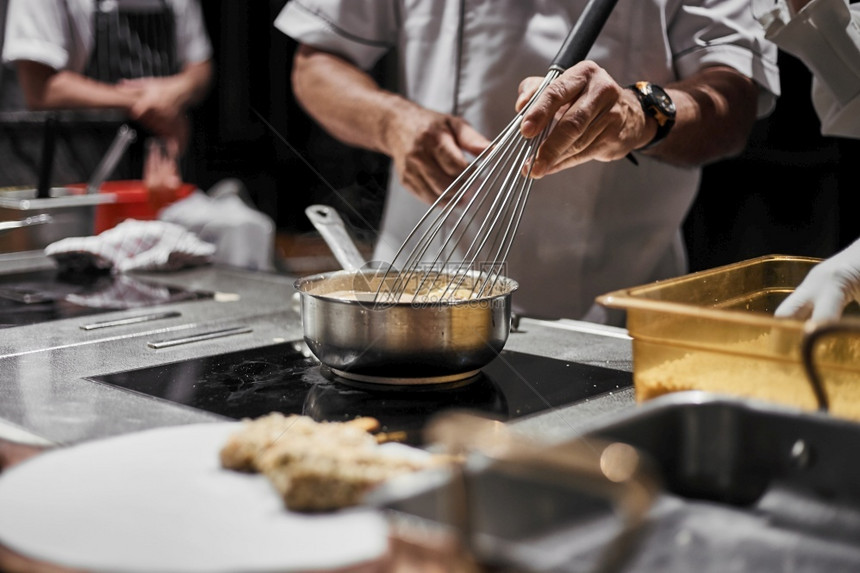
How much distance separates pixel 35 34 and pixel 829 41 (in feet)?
5.82

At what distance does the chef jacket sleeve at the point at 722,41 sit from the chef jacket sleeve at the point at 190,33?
1751mm

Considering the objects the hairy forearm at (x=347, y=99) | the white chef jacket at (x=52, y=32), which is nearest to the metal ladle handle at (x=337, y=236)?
the hairy forearm at (x=347, y=99)

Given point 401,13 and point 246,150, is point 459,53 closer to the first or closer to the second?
point 401,13

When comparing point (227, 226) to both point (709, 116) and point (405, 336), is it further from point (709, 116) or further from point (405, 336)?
point (405, 336)

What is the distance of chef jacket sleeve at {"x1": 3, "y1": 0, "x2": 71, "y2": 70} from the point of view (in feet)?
6.98

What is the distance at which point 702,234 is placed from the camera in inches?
59.2

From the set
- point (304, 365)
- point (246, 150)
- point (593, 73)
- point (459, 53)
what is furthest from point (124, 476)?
point (246, 150)

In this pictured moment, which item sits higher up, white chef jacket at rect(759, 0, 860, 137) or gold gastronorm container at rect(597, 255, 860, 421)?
white chef jacket at rect(759, 0, 860, 137)

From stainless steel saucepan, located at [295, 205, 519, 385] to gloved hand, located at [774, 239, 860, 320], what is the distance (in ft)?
0.73

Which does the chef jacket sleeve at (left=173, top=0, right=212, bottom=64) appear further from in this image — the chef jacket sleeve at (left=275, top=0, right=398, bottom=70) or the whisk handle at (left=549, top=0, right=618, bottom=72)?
the whisk handle at (left=549, top=0, right=618, bottom=72)

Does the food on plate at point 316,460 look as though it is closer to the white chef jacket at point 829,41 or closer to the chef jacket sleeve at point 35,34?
the white chef jacket at point 829,41

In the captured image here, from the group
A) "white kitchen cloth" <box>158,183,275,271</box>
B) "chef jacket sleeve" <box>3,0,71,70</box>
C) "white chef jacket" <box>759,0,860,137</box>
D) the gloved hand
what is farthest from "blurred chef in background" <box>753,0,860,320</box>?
"chef jacket sleeve" <box>3,0,71,70</box>

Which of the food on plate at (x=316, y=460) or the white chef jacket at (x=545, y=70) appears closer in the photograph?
the food on plate at (x=316, y=460)

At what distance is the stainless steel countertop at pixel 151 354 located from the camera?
2.38 ft
